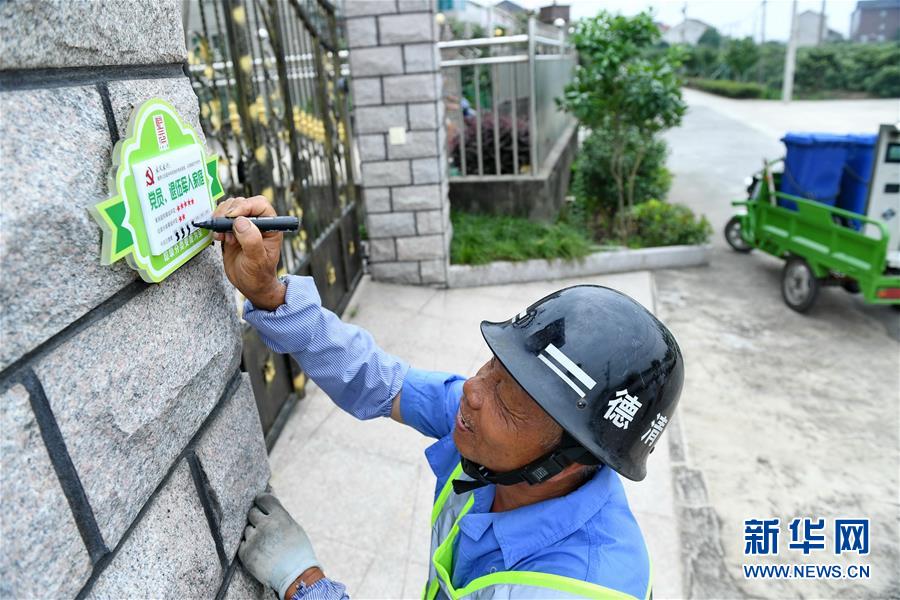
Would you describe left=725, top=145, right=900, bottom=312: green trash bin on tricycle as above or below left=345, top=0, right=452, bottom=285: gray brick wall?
below

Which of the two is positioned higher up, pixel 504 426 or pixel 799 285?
pixel 504 426

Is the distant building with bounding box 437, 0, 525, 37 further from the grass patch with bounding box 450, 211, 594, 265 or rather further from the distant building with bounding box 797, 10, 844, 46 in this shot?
the distant building with bounding box 797, 10, 844, 46

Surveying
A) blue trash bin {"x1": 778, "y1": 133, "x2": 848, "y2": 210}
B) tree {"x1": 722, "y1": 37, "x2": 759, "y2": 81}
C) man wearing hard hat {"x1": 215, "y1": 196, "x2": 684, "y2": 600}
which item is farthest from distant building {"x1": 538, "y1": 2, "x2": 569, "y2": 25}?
tree {"x1": 722, "y1": 37, "x2": 759, "y2": 81}

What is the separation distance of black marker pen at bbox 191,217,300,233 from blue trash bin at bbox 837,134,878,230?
548 cm

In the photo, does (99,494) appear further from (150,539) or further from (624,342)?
(624,342)

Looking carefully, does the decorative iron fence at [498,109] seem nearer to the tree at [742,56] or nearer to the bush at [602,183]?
the bush at [602,183]

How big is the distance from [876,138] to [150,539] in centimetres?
597

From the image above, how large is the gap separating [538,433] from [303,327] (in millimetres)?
599

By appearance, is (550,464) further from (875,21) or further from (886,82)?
(875,21)

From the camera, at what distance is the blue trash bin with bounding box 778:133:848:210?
5387mm

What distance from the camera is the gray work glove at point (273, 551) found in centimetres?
142

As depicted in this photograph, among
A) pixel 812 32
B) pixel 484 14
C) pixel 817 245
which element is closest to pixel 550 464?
pixel 817 245

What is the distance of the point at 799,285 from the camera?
18.9 feet

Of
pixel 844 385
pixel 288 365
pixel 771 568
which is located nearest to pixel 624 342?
pixel 771 568
